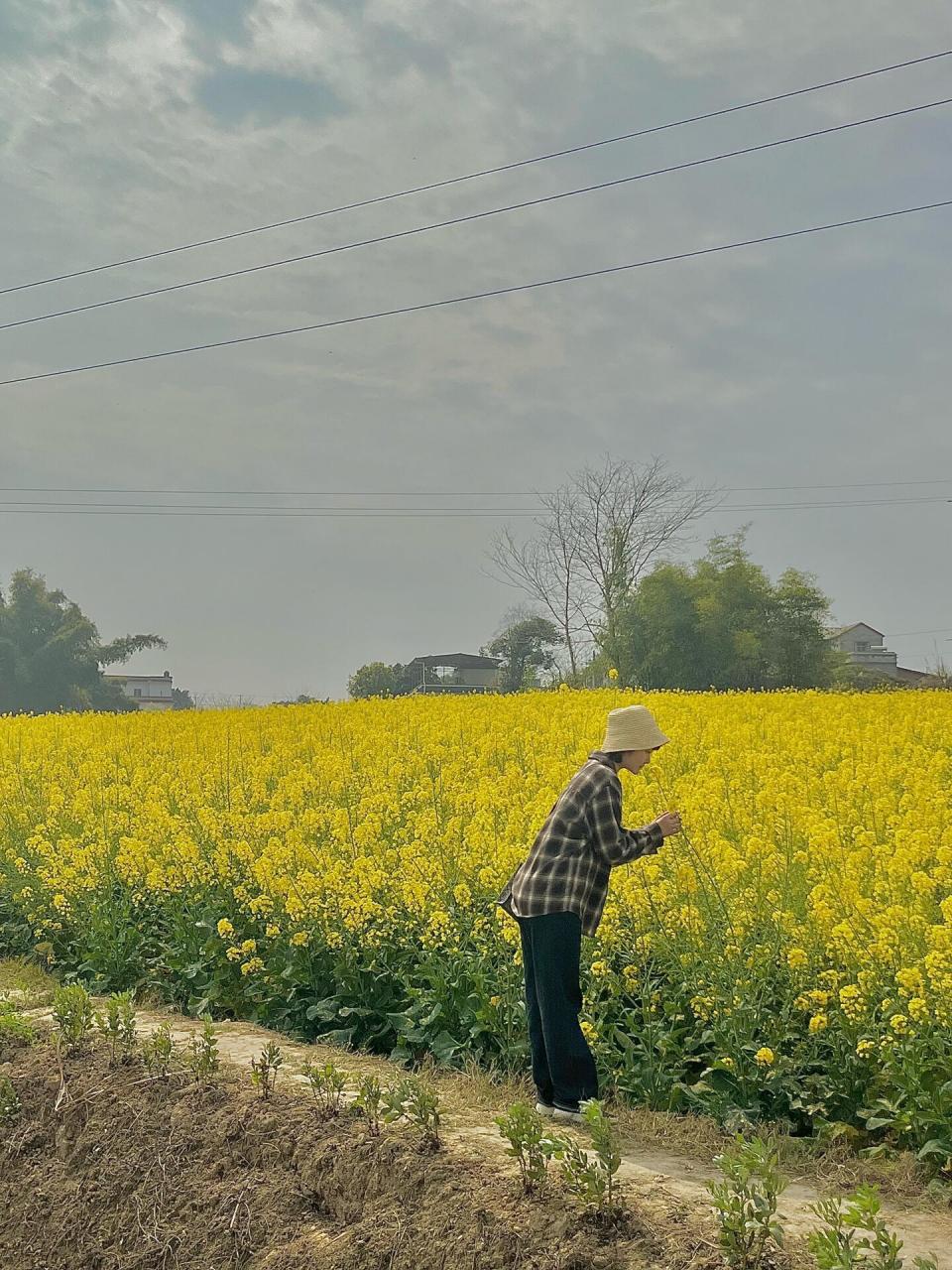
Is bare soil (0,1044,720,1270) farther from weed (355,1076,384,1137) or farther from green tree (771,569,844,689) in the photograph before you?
green tree (771,569,844,689)

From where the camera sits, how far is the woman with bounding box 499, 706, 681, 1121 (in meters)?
5.36

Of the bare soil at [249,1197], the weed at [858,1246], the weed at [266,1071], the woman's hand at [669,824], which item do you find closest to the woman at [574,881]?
the woman's hand at [669,824]

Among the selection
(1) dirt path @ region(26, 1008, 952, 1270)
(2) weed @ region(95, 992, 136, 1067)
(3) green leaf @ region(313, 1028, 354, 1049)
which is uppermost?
(2) weed @ region(95, 992, 136, 1067)

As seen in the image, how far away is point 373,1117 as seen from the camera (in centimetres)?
521

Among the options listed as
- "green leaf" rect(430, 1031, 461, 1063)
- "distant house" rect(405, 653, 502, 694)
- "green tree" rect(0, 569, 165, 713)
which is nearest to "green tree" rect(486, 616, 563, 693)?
"distant house" rect(405, 653, 502, 694)

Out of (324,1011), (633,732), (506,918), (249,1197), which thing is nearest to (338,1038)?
(324,1011)

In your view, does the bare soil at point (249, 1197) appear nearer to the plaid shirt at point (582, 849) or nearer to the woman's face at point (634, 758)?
the plaid shirt at point (582, 849)

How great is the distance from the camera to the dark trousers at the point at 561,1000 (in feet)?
Result: 17.6

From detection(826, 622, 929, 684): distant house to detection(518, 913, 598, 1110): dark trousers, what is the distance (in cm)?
2921

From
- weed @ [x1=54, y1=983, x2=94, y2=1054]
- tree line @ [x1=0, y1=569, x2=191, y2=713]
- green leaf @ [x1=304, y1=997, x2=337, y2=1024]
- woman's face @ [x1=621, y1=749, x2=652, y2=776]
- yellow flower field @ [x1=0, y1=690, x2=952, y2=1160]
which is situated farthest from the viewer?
tree line @ [x1=0, y1=569, x2=191, y2=713]

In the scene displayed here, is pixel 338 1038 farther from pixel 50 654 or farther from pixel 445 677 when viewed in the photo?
pixel 50 654

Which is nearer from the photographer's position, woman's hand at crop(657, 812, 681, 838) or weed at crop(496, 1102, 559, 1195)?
weed at crop(496, 1102, 559, 1195)

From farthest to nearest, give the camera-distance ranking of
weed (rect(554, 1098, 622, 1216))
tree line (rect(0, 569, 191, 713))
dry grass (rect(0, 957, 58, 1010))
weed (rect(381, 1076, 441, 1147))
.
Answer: tree line (rect(0, 569, 191, 713)) → dry grass (rect(0, 957, 58, 1010)) → weed (rect(381, 1076, 441, 1147)) → weed (rect(554, 1098, 622, 1216))

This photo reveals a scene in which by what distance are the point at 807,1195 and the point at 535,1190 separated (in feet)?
3.48
